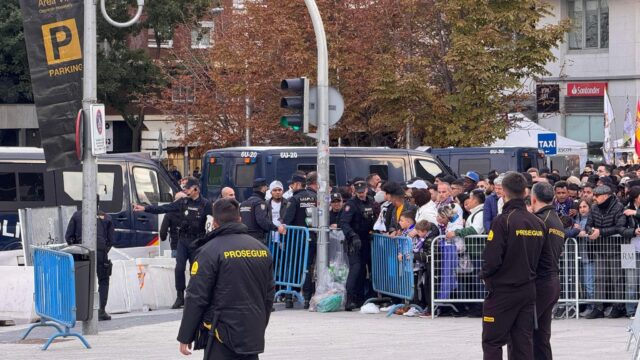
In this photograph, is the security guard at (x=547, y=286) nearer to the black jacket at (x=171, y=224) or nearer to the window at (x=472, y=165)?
the black jacket at (x=171, y=224)

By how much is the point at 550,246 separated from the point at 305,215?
8090mm

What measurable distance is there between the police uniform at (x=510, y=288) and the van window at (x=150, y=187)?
14.3 m

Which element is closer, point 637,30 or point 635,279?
point 635,279

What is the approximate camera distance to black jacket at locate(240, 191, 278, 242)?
57.1 feet

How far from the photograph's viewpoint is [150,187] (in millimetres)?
24047

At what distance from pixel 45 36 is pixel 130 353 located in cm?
390

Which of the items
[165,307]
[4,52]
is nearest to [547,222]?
[165,307]

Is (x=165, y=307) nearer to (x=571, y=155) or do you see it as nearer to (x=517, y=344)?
(x=517, y=344)

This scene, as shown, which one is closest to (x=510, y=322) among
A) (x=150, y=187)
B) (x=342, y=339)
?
(x=342, y=339)

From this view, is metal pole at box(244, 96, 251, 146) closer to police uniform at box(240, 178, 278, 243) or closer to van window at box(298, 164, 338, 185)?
van window at box(298, 164, 338, 185)

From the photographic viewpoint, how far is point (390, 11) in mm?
38281

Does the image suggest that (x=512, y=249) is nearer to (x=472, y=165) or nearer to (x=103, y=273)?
(x=103, y=273)

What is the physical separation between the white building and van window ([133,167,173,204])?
2791 centimetres

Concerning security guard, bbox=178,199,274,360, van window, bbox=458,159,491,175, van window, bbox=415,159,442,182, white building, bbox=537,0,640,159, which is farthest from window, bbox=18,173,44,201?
white building, bbox=537,0,640,159
